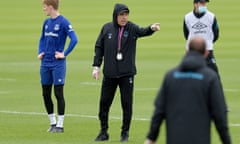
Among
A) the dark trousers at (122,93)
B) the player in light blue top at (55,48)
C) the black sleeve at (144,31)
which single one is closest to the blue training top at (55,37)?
the player in light blue top at (55,48)

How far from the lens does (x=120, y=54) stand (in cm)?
1549

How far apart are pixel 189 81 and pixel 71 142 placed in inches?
237

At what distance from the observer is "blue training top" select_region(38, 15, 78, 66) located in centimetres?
1642

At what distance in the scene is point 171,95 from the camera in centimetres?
978

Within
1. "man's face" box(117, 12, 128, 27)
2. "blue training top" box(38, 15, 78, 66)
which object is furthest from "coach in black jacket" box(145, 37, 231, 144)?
"blue training top" box(38, 15, 78, 66)

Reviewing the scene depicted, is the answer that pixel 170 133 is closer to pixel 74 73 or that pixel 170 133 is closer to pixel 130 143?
pixel 130 143

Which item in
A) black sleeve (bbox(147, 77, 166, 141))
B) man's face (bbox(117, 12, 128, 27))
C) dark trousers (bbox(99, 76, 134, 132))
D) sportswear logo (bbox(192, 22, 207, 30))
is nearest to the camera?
black sleeve (bbox(147, 77, 166, 141))

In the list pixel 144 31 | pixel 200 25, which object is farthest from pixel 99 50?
pixel 200 25

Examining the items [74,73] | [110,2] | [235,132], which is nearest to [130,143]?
[235,132]

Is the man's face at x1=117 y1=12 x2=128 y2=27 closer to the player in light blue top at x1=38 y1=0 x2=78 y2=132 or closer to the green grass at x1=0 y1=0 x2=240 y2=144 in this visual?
the player in light blue top at x1=38 y1=0 x2=78 y2=132

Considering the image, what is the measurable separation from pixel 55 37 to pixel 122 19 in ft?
5.30

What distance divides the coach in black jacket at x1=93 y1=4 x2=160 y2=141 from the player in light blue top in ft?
A: 3.28

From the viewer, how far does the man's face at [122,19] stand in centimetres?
1530

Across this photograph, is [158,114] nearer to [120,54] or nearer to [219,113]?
[219,113]
